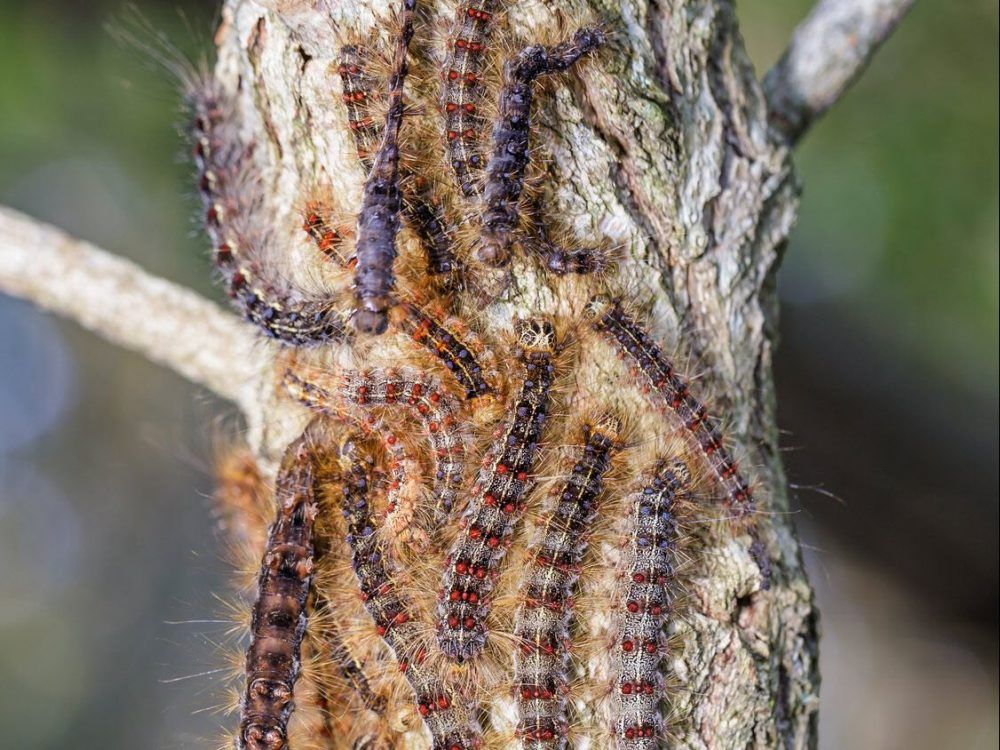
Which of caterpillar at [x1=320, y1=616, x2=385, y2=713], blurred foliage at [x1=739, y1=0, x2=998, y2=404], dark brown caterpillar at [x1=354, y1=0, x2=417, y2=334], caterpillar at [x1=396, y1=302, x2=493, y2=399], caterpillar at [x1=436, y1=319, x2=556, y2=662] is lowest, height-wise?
caterpillar at [x1=320, y1=616, x2=385, y2=713]

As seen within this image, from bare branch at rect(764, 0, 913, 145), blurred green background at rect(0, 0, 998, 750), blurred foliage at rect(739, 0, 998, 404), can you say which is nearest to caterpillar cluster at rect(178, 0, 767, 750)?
blurred green background at rect(0, 0, 998, 750)

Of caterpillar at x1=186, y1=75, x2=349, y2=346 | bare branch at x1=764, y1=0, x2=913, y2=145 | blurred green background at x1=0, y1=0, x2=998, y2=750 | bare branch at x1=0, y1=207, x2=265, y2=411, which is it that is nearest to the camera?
caterpillar at x1=186, y1=75, x2=349, y2=346

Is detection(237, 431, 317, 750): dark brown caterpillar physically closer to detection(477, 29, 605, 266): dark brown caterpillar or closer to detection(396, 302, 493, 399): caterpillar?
detection(396, 302, 493, 399): caterpillar

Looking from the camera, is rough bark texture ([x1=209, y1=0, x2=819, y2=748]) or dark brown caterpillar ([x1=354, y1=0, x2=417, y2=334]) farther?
rough bark texture ([x1=209, y1=0, x2=819, y2=748])

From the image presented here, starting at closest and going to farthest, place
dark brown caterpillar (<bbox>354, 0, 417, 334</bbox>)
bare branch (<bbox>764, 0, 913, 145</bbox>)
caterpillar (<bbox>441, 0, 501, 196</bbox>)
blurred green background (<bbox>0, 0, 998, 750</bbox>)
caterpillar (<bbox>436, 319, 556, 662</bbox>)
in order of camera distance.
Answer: dark brown caterpillar (<bbox>354, 0, 417, 334</bbox>) → caterpillar (<bbox>441, 0, 501, 196</bbox>) → caterpillar (<bbox>436, 319, 556, 662</bbox>) → bare branch (<bbox>764, 0, 913, 145</bbox>) → blurred green background (<bbox>0, 0, 998, 750</bbox>)

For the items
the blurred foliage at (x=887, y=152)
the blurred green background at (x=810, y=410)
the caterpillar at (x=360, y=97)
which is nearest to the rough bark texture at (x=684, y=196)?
the caterpillar at (x=360, y=97)

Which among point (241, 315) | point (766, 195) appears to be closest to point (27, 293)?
point (241, 315)

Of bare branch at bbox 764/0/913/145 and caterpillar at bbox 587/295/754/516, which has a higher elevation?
bare branch at bbox 764/0/913/145

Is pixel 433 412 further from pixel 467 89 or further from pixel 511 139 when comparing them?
pixel 467 89
